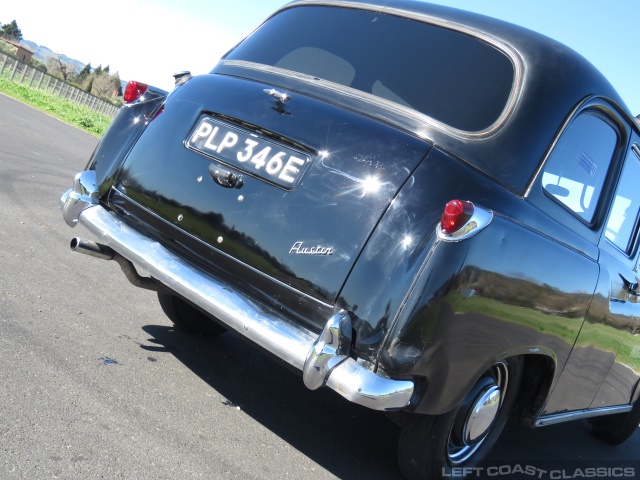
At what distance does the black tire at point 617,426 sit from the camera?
5238 millimetres

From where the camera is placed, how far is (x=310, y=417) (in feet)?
12.7

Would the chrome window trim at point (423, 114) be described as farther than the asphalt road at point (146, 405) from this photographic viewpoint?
Yes

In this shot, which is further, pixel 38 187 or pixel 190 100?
pixel 38 187

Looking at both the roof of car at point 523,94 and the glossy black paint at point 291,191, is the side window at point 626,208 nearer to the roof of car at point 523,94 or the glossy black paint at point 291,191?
the roof of car at point 523,94

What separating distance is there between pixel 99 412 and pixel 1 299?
1.37 metres

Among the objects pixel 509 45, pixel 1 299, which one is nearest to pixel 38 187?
pixel 1 299

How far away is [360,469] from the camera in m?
3.42

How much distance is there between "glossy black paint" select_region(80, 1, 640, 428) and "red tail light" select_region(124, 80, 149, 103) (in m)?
0.10

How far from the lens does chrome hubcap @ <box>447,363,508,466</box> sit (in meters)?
3.12

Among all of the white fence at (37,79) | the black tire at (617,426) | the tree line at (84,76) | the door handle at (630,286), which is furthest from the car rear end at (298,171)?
the tree line at (84,76)

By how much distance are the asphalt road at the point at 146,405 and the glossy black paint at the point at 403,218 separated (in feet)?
2.45

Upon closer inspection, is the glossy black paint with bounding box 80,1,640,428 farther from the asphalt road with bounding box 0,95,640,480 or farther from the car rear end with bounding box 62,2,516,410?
the asphalt road with bounding box 0,95,640,480

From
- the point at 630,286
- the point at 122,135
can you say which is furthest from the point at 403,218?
the point at 630,286

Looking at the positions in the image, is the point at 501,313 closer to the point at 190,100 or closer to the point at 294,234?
the point at 294,234
